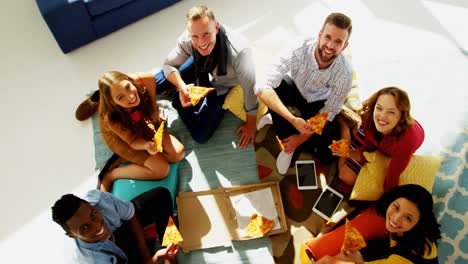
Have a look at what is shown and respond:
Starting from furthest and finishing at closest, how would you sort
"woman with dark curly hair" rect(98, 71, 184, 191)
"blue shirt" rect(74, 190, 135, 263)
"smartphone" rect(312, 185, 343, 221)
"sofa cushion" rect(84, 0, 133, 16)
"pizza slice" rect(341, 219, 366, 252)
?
"sofa cushion" rect(84, 0, 133, 16)
"smartphone" rect(312, 185, 343, 221)
"woman with dark curly hair" rect(98, 71, 184, 191)
"pizza slice" rect(341, 219, 366, 252)
"blue shirt" rect(74, 190, 135, 263)

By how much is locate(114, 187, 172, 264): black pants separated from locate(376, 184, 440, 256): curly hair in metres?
1.88

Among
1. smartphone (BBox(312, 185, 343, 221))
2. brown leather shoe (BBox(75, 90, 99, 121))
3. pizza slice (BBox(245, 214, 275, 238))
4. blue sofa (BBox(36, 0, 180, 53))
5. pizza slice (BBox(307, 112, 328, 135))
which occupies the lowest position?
smartphone (BBox(312, 185, 343, 221))

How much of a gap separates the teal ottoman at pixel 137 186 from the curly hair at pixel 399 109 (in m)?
1.82

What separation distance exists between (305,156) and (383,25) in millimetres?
2053

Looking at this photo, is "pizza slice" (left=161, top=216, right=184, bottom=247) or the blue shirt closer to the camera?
the blue shirt

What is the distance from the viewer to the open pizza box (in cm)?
317

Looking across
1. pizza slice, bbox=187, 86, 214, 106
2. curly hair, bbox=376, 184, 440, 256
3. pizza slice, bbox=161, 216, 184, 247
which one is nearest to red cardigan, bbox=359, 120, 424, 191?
curly hair, bbox=376, 184, 440, 256

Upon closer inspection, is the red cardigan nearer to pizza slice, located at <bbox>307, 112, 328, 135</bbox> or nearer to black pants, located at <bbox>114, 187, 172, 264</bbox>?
pizza slice, located at <bbox>307, 112, 328, 135</bbox>

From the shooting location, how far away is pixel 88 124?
3.81 m

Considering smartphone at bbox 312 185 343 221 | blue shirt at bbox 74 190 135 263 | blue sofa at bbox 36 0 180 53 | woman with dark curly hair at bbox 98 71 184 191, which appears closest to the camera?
blue shirt at bbox 74 190 135 263

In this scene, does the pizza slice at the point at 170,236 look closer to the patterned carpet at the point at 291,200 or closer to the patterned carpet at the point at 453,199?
the patterned carpet at the point at 291,200

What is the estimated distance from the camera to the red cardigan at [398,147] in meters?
2.74

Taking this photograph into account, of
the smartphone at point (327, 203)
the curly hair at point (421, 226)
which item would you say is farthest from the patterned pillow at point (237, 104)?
the curly hair at point (421, 226)

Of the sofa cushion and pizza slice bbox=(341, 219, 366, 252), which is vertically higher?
the sofa cushion
